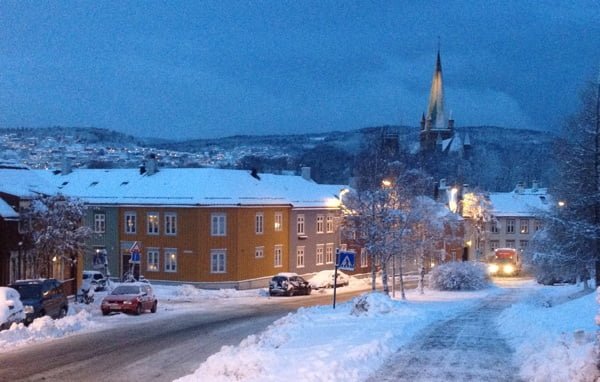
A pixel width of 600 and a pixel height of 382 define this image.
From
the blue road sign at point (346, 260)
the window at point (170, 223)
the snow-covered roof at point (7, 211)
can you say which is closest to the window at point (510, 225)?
the window at point (170, 223)

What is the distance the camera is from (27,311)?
24656mm

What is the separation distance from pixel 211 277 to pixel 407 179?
15.8m

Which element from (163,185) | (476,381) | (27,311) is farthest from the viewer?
(163,185)

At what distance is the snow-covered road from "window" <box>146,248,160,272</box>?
31097mm

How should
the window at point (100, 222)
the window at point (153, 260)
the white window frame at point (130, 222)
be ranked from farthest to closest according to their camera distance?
the window at point (100, 222)
the white window frame at point (130, 222)
the window at point (153, 260)

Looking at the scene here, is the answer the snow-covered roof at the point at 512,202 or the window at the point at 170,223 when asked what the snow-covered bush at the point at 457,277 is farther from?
the snow-covered roof at the point at 512,202

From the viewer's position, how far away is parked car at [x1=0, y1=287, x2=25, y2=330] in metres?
21.7

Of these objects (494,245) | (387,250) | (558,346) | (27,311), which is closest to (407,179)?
(387,250)

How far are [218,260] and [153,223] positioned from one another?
5.59 meters

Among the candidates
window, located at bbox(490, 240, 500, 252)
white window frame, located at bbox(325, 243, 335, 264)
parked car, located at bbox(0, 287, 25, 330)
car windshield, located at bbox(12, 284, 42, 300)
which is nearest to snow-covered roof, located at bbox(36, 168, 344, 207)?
white window frame, located at bbox(325, 243, 335, 264)

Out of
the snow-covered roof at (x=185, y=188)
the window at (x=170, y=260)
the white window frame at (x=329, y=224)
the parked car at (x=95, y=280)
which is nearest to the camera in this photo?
the parked car at (x=95, y=280)

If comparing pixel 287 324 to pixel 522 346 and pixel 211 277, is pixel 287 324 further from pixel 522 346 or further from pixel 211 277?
pixel 211 277

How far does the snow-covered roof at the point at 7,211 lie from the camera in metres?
31.1

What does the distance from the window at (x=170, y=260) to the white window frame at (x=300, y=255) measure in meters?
11.5
